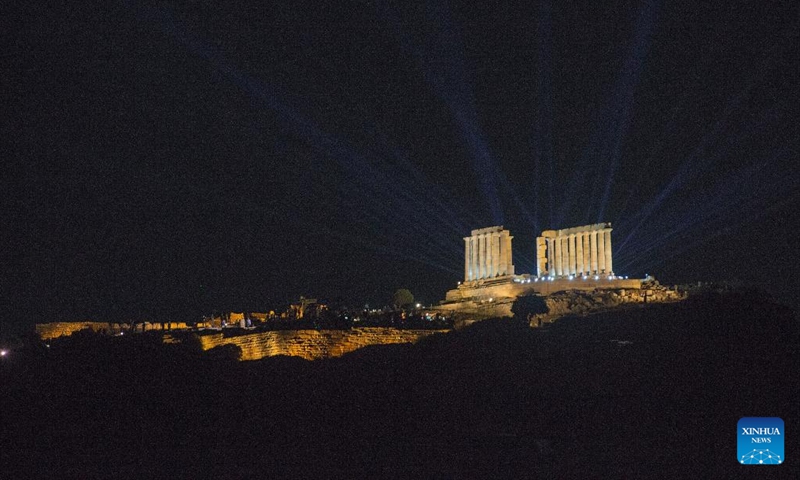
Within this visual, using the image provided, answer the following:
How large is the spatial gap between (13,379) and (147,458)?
459 inches

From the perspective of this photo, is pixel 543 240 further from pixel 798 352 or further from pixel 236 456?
pixel 236 456

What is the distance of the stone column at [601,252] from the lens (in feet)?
202

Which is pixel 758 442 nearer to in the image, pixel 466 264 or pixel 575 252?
pixel 575 252

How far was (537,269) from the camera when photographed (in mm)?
65438

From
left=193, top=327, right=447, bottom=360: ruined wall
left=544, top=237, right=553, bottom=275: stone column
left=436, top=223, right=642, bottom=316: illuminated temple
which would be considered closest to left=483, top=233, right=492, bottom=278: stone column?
left=436, top=223, right=642, bottom=316: illuminated temple

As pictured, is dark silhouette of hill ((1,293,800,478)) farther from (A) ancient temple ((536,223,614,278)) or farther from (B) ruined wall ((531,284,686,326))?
(A) ancient temple ((536,223,614,278))

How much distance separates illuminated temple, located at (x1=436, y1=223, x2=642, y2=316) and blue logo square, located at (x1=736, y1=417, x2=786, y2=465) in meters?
33.4

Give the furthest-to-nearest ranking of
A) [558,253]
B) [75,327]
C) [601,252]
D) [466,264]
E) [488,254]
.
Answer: [466,264] < [488,254] < [558,253] < [601,252] < [75,327]

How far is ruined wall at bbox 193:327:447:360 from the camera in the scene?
44625 millimetres

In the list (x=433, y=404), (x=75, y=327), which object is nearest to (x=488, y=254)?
(x=75, y=327)

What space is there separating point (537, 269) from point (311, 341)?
2494 cm

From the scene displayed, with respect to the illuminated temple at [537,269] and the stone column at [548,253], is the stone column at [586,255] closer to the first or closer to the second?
the illuminated temple at [537,269]

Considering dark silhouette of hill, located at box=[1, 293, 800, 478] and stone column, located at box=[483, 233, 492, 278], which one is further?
stone column, located at box=[483, 233, 492, 278]

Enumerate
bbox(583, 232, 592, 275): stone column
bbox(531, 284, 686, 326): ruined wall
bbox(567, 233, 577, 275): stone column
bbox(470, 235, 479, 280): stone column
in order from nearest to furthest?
bbox(531, 284, 686, 326): ruined wall
bbox(583, 232, 592, 275): stone column
bbox(567, 233, 577, 275): stone column
bbox(470, 235, 479, 280): stone column
